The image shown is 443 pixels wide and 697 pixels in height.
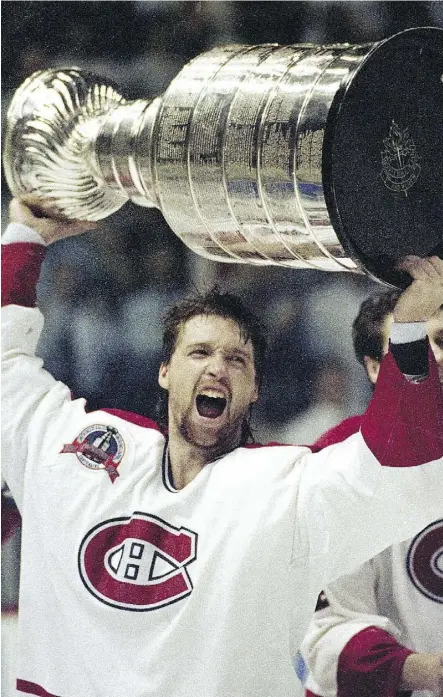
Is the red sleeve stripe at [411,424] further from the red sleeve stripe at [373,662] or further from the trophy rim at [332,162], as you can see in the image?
the red sleeve stripe at [373,662]

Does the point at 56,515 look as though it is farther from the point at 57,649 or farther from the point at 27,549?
the point at 57,649

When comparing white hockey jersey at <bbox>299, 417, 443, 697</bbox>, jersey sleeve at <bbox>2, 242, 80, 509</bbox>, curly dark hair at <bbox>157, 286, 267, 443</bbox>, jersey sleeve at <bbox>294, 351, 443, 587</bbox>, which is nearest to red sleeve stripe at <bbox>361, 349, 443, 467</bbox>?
jersey sleeve at <bbox>294, 351, 443, 587</bbox>

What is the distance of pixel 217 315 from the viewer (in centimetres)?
185

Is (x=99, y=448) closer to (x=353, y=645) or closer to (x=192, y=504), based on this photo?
(x=192, y=504)

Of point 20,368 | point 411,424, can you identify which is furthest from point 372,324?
point 20,368

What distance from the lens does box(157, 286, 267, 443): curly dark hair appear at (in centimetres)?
181

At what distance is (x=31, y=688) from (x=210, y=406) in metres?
0.62

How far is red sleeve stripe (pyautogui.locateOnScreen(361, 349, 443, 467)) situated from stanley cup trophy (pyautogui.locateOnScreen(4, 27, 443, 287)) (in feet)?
0.55

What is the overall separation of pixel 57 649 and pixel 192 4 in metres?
1.16

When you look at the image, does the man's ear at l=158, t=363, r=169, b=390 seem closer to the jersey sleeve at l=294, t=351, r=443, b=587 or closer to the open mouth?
the open mouth

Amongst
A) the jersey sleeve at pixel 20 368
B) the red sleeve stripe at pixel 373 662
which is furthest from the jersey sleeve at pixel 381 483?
the jersey sleeve at pixel 20 368

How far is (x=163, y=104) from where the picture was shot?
5.79ft

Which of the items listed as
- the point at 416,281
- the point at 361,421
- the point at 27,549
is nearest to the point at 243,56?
the point at 416,281

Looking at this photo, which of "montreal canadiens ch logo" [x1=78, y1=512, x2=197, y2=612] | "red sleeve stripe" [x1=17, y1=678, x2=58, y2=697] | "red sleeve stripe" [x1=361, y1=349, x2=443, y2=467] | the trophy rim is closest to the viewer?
the trophy rim
